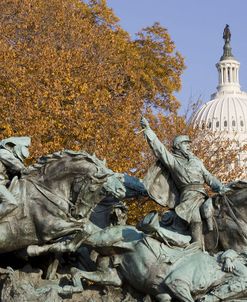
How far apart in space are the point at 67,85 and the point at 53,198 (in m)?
11.6

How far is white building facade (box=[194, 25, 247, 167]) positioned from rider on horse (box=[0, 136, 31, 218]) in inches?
2654

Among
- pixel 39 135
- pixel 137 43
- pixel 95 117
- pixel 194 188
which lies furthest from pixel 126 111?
pixel 194 188

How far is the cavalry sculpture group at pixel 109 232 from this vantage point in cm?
1234

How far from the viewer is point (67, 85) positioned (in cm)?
2378

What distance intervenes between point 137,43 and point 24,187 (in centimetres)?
2093

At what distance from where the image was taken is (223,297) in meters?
12.5

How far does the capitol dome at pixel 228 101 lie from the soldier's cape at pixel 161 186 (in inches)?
2598

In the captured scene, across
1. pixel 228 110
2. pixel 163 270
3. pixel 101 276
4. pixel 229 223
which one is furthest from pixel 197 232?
pixel 228 110

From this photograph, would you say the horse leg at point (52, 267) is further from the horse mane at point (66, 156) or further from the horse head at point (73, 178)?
the horse mane at point (66, 156)

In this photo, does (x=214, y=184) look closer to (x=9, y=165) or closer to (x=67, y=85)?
(x=9, y=165)

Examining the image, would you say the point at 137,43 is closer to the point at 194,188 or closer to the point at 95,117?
the point at 95,117

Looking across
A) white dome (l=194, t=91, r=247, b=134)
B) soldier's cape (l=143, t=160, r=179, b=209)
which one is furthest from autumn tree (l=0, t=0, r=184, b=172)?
white dome (l=194, t=91, r=247, b=134)

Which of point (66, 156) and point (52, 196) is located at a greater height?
point (66, 156)

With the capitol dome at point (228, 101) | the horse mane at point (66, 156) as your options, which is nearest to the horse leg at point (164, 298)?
the horse mane at point (66, 156)
